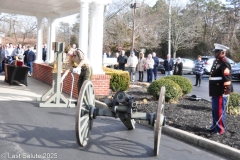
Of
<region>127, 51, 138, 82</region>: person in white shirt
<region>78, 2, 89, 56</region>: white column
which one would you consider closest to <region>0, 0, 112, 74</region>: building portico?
<region>78, 2, 89, 56</region>: white column

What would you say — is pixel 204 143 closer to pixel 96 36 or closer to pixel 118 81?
pixel 118 81

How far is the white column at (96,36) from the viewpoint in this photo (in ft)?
39.8

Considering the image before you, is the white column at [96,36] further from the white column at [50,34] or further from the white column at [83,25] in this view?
the white column at [50,34]

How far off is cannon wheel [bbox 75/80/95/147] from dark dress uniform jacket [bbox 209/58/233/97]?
250 cm

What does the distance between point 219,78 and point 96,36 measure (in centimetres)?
618

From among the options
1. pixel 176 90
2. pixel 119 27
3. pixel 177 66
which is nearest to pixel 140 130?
pixel 176 90

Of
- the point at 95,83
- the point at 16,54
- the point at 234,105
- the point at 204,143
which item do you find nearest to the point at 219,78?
the point at 204,143

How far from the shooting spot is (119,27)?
4247cm

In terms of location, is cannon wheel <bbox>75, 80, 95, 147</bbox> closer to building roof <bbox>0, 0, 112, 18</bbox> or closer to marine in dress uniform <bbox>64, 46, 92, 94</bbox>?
marine in dress uniform <bbox>64, 46, 92, 94</bbox>

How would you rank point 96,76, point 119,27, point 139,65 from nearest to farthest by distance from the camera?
point 96,76
point 139,65
point 119,27

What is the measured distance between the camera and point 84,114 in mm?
5734

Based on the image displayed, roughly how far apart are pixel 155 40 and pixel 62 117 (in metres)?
37.7

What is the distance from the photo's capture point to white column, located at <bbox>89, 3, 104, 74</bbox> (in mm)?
12133

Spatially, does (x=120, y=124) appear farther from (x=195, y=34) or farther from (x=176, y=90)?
(x=195, y=34)
